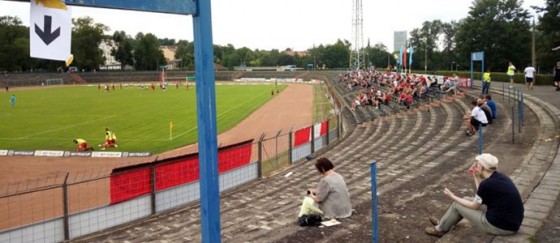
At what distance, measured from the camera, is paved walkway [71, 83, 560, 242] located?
22.7ft

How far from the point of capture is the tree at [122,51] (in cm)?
12725

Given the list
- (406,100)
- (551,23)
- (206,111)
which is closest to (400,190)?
(206,111)

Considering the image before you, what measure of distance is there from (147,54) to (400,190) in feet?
405

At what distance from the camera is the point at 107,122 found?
36.8 m

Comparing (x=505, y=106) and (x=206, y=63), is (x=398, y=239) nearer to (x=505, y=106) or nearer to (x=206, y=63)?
(x=206, y=63)

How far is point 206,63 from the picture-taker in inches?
133

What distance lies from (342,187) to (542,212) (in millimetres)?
2927

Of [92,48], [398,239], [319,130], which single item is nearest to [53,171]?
[319,130]

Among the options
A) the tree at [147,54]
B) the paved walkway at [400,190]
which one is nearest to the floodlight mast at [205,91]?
the paved walkway at [400,190]

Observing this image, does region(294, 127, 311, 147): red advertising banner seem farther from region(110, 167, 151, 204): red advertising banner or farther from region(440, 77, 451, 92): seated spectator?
region(440, 77, 451, 92): seated spectator

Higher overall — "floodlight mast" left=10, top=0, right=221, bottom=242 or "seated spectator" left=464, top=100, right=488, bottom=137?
"floodlight mast" left=10, top=0, right=221, bottom=242

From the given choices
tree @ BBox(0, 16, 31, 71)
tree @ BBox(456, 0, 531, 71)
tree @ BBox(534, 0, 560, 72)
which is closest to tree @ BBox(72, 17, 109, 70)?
tree @ BBox(0, 16, 31, 71)

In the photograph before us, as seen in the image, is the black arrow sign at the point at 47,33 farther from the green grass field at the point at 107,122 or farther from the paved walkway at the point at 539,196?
the green grass field at the point at 107,122

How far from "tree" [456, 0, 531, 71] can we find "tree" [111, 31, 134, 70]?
87.3 metres
